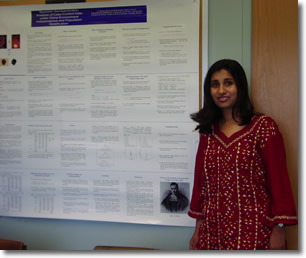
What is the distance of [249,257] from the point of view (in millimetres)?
345

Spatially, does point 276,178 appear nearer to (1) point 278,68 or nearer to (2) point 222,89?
(2) point 222,89

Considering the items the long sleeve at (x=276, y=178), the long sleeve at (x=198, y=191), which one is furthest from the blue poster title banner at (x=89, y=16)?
the long sleeve at (x=276, y=178)

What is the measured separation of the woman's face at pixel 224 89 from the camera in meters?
1.06

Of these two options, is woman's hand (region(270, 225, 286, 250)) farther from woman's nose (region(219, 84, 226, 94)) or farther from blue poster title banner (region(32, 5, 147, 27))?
blue poster title banner (region(32, 5, 147, 27))

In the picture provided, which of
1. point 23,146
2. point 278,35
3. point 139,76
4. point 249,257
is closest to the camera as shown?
point 249,257

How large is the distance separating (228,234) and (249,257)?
732mm

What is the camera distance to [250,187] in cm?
100

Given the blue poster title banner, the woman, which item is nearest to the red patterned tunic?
the woman

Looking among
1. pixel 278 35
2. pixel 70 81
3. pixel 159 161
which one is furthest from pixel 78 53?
pixel 278 35

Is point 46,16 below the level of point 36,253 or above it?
above

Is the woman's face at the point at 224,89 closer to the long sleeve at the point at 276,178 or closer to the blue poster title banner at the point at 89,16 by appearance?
the long sleeve at the point at 276,178

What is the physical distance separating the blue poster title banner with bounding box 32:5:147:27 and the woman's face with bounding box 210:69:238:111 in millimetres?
596

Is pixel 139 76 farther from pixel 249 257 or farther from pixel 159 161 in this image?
pixel 249 257

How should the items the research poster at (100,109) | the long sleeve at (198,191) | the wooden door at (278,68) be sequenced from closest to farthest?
1. the long sleeve at (198,191)
2. the wooden door at (278,68)
3. the research poster at (100,109)
